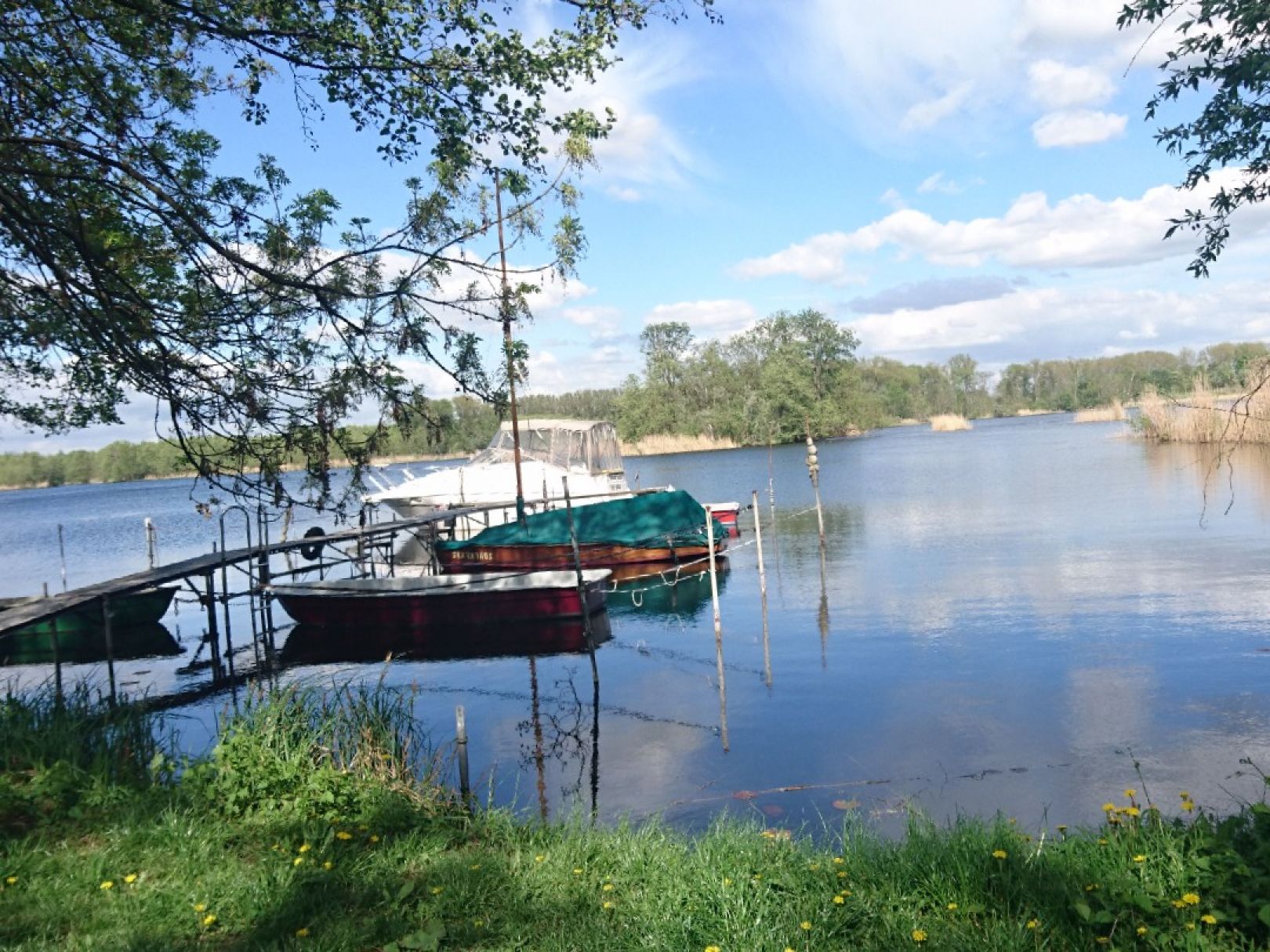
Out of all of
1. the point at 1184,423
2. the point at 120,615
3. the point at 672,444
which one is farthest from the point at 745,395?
the point at 120,615

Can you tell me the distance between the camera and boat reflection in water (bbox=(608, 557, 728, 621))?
20.8 m

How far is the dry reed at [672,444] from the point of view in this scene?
87.2 m

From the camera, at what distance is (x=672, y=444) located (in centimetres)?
8900

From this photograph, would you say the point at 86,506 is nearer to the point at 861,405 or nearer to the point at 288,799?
the point at 861,405

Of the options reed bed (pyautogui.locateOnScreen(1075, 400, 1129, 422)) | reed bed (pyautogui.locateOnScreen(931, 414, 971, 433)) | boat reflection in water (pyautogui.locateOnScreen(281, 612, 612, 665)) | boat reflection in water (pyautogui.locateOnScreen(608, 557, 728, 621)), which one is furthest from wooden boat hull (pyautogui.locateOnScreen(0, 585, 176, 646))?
reed bed (pyautogui.locateOnScreen(931, 414, 971, 433))

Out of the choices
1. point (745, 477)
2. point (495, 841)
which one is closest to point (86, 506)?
point (745, 477)

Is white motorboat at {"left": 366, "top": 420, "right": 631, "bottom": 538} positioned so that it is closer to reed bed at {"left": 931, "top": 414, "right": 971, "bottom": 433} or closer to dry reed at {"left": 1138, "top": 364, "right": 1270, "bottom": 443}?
dry reed at {"left": 1138, "top": 364, "right": 1270, "bottom": 443}

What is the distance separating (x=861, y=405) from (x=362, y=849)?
3809 inches

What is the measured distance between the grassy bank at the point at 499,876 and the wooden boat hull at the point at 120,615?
47.0 ft

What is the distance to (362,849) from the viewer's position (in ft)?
18.7

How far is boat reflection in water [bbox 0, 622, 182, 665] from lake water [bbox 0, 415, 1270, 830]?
2.00 ft

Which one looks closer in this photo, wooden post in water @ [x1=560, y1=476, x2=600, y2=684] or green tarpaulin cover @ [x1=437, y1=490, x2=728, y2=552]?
wooden post in water @ [x1=560, y1=476, x2=600, y2=684]

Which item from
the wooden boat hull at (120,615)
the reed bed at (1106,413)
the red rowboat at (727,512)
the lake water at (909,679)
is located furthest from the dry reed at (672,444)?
the wooden boat hull at (120,615)

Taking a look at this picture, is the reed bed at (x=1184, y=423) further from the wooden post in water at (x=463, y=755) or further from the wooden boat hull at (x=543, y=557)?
the wooden post in water at (x=463, y=755)
